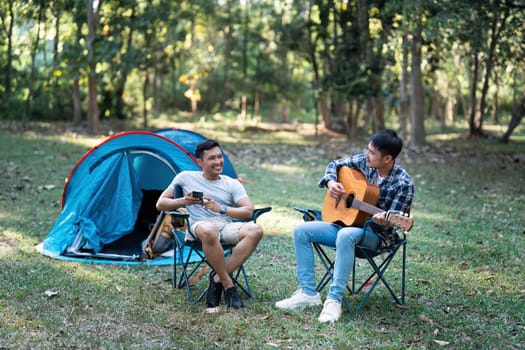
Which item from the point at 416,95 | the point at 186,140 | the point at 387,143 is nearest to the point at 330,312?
the point at 387,143

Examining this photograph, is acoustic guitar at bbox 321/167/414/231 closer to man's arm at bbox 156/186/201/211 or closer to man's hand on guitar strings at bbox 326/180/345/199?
man's hand on guitar strings at bbox 326/180/345/199

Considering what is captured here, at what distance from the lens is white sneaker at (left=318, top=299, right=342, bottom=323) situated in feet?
12.5

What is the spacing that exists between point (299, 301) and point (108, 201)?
2656 mm

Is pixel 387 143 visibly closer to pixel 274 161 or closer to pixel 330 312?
pixel 330 312

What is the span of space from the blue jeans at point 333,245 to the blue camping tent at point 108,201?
1614 mm

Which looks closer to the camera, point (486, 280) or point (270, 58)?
point (486, 280)

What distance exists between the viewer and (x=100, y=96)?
18484 millimetres

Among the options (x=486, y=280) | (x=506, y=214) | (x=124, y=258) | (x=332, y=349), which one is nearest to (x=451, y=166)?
(x=506, y=214)

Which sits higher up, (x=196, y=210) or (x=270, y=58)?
(x=270, y=58)

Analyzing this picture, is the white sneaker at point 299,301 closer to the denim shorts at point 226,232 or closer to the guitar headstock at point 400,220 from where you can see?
the denim shorts at point 226,232

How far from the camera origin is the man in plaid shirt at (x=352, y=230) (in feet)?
12.7

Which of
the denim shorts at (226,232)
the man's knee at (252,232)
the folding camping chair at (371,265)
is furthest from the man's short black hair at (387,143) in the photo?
the denim shorts at (226,232)

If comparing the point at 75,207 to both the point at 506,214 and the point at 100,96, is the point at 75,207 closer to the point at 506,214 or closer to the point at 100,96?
the point at 506,214

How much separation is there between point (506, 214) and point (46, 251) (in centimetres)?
515
